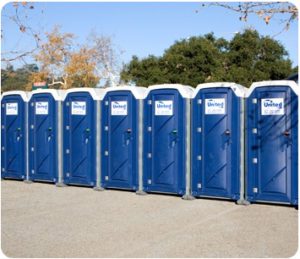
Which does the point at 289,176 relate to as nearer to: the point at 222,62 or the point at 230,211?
the point at 230,211

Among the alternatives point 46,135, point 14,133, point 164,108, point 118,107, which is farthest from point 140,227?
point 14,133

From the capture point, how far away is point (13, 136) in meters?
10.6

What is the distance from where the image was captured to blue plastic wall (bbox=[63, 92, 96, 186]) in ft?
31.0

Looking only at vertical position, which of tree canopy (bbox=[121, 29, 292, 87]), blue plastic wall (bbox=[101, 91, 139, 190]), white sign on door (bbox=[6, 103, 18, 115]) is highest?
tree canopy (bbox=[121, 29, 292, 87])

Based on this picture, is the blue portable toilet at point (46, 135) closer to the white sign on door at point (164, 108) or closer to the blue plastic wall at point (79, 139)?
the blue plastic wall at point (79, 139)

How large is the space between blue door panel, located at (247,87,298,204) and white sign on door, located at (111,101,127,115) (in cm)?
222

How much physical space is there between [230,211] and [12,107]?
5252 millimetres

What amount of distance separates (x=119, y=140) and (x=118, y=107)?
1.88 ft

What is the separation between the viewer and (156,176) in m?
8.69

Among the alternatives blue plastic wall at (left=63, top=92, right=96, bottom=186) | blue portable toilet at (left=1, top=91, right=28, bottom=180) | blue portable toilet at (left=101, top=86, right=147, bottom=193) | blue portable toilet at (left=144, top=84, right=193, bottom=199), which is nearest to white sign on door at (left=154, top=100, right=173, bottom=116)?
blue portable toilet at (left=144, top=84, right=193, bottom=199)

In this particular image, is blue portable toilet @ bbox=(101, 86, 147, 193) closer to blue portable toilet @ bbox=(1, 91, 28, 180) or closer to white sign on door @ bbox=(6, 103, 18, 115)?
blue portable toilet @ bbox=(1, 91, 28, 180)

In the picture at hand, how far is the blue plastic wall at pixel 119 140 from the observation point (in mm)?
8922

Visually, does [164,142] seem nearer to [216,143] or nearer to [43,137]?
[216,143]

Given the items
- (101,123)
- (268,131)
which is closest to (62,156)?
(101,123)
